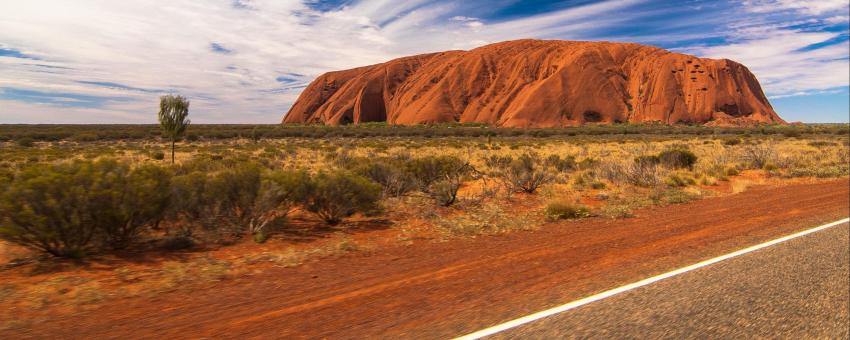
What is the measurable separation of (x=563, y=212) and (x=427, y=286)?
5.48 m

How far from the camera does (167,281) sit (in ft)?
18.0

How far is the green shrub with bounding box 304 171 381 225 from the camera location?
29.7 ft

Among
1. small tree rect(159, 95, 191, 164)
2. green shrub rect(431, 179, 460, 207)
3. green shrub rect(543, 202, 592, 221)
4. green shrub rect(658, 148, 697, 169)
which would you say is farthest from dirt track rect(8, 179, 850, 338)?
small tree rect(159, 95, 191, 164)

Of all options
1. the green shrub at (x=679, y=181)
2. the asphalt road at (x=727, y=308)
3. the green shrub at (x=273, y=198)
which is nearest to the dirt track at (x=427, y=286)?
the asphalt road at (x=727, y=308)

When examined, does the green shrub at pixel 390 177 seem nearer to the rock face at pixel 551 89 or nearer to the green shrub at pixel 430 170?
the green shrub at pixel 430 170

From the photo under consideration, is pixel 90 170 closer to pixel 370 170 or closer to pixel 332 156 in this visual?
pixel 370 170

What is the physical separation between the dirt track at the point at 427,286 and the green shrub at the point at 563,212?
859 mm

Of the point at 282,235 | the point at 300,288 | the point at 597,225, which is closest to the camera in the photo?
the point at 300,288

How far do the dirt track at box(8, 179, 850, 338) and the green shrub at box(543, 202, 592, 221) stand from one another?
0.86 metres

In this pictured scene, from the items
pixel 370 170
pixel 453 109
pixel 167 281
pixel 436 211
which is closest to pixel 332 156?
pixel 370 170

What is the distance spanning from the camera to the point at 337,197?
30.0ft

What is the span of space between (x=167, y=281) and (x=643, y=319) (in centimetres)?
537

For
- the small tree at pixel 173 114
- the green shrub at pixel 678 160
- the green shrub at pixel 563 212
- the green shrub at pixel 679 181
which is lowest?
the green shrub at pixel 563 212

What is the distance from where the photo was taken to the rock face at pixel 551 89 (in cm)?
9881
